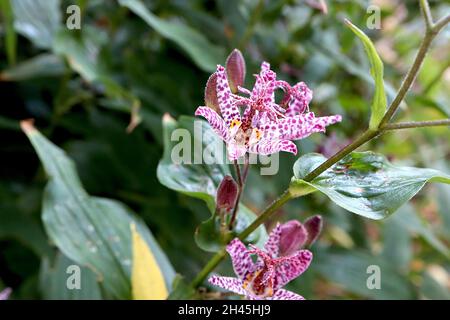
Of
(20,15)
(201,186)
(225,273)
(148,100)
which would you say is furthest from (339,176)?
(20,15)

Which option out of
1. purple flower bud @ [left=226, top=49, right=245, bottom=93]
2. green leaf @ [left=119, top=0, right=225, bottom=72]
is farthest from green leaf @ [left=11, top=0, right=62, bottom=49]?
purple flower bud @ [left=226, top=49, right=245, bottom=93]

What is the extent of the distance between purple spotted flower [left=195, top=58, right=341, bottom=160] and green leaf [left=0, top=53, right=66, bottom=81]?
574mm

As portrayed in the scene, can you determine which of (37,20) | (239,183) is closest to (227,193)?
(239,183)

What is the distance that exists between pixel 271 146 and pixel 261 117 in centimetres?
5

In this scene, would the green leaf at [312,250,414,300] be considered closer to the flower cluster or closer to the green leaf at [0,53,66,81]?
the flower cluster

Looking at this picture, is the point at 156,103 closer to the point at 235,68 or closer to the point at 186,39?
the point at 186,39

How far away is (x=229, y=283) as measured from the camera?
0.59 metres

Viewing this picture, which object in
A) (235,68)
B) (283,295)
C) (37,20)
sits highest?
(37,20)

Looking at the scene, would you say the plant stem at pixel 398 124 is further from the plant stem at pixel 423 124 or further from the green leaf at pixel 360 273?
the green leaf at pixel 360 273

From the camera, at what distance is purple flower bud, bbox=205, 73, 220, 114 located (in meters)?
0.60

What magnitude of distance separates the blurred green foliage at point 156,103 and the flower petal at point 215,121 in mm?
363

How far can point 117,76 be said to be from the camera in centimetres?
114

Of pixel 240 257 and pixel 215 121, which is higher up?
pixel 215 121
